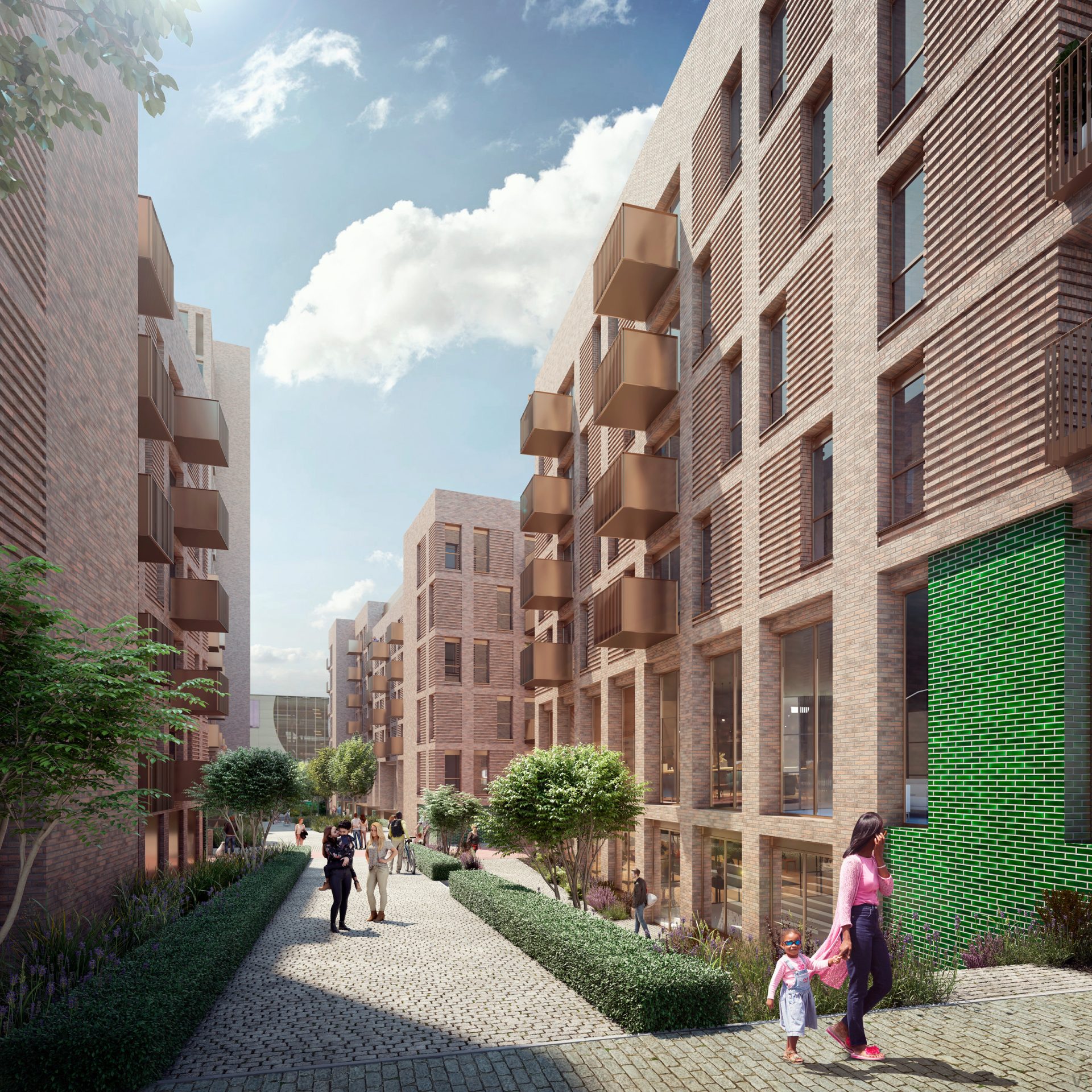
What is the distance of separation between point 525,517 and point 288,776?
1190 centimetres

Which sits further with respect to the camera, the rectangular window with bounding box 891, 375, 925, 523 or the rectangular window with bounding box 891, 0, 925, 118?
the rectangular window with bounding box 891, 0, 925, 118

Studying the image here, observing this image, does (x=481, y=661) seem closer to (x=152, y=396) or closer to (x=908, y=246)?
Result: (x=152, y=396)

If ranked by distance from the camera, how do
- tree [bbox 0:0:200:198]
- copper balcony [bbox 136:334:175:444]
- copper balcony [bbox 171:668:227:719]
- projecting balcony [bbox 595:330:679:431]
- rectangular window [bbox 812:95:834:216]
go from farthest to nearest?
copper balcony [bbox 171:668:227:719]
projecting balcony [bbox 595:330:679:431]
copper balcony [bbox 136:334:175:444]
rectangular window [bbox 812:95:834:216]
tree [bbox 0:0:200:198]

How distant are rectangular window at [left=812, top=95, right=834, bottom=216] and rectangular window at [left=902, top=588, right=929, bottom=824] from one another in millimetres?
7327

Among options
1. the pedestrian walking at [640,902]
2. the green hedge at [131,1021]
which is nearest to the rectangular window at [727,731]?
the pedestrian walking at [640,902]

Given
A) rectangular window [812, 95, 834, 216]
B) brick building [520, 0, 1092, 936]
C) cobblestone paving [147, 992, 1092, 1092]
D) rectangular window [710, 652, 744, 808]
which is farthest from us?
rectangular window [710, 652, 744, 808]

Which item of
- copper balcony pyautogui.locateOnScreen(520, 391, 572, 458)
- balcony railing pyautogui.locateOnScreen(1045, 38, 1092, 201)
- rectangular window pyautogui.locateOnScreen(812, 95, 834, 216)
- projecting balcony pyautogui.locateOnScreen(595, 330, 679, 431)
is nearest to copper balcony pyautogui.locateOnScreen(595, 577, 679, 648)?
projecting balcony pyautogui.locateOnScreen(595, 330, 679, 431)

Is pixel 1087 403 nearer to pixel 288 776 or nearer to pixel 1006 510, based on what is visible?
pixel 1006 510

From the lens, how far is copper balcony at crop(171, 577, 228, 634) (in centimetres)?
2573

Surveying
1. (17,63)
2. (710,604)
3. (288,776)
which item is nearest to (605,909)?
(710,604)

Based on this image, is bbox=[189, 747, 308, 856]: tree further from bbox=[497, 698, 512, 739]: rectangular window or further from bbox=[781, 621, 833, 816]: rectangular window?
bbox=[497, 698, 512, 739]: rectangular window

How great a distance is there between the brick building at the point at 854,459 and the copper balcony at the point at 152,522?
34.1ft

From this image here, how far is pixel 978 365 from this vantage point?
37.6 ft

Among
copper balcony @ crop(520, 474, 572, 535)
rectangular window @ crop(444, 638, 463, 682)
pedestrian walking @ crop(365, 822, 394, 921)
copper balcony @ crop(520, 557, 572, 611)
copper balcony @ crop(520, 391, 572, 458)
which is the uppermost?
copper balcony @ crop(520, 391, 572, 458)
